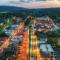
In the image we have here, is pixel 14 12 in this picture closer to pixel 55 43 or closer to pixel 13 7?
pixel 13 7

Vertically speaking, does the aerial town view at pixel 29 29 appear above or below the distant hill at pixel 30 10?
below

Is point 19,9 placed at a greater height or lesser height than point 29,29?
greater

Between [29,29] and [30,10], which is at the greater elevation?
[30,10]

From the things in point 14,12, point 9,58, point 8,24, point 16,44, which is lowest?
point 9,58

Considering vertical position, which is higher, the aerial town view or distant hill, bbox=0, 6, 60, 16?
distant hill, bbox=0, 6, 60, 16

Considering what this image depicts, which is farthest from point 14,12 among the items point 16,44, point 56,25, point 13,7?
point 56,25

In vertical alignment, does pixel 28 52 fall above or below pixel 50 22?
below
